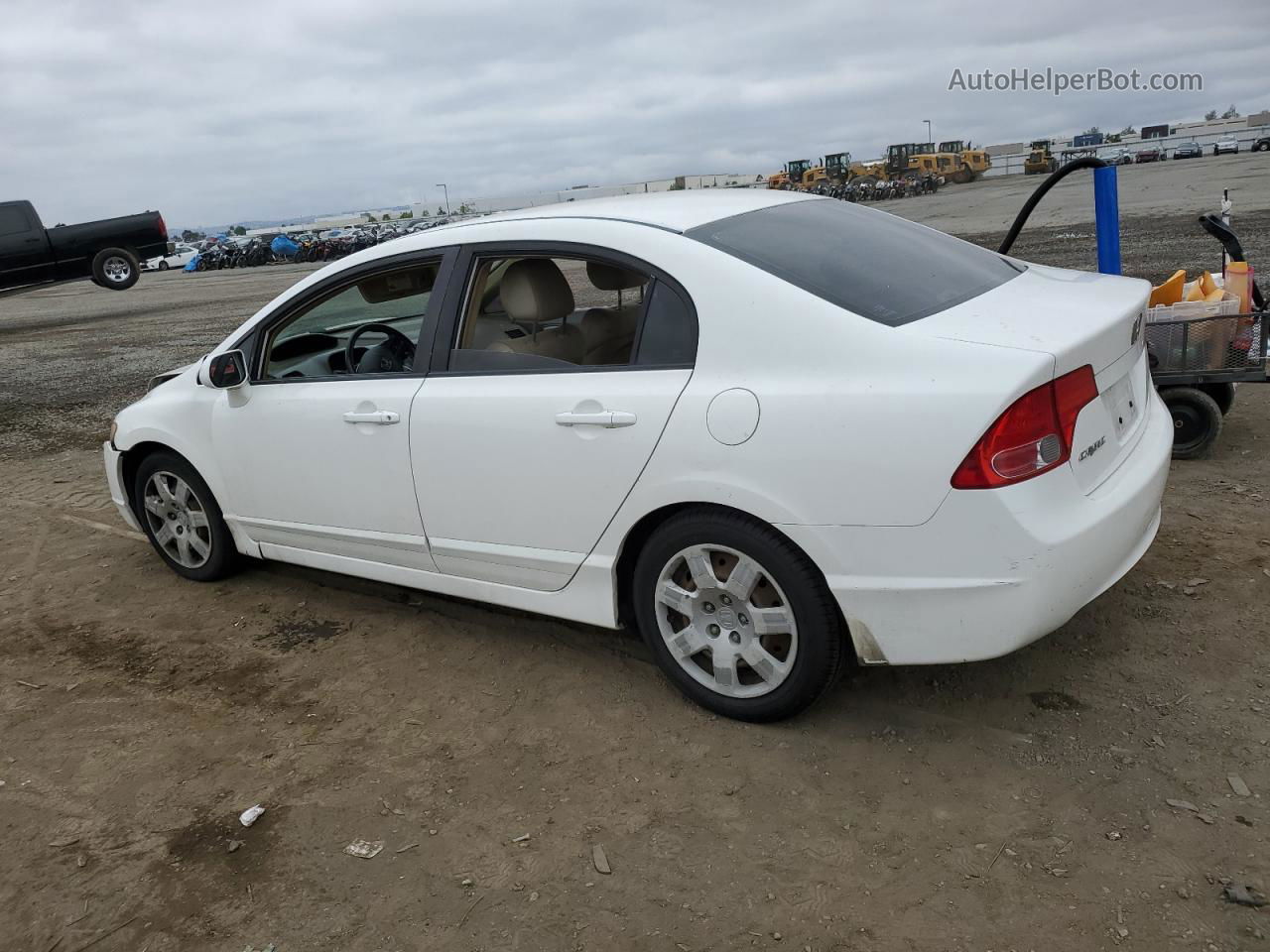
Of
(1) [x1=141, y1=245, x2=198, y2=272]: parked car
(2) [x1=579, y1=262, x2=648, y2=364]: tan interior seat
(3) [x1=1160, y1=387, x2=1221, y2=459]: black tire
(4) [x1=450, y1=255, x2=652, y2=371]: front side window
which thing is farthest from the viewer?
(1) [x1=141, y1=245, x2=198, y2=272]: parked car

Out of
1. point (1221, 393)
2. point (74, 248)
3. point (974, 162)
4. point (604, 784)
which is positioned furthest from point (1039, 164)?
point (604, 784)

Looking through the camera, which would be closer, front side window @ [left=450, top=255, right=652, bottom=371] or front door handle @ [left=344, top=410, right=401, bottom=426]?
front side window @ [left=450, top=255, right=652, bottom=371]

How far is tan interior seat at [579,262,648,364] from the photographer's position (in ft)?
11.0

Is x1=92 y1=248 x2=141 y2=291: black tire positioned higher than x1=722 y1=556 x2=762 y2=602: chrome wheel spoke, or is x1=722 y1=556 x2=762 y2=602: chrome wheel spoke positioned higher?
x1=92 y1=248 x2=141 y2=291: black tire

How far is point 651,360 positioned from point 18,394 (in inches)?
425

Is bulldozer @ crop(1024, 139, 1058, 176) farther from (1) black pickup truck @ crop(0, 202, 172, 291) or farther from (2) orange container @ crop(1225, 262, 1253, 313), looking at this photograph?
(2) orange container @ crop(1225, 262, 1253, 313)

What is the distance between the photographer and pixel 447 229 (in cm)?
393

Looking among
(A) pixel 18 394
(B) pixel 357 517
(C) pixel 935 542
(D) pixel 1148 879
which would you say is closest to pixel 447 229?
(B) pixel 357 517

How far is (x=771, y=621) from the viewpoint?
122 inches

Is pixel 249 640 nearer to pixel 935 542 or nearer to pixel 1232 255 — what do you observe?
pixel 935 542

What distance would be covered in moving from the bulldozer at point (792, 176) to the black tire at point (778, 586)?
6058 centimetres

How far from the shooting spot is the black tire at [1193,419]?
5363 millimetres

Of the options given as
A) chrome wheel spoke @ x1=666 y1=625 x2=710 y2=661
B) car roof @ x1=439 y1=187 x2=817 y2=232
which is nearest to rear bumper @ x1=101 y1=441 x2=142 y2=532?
car roof @ x1=439 y1=187 x2=817 y2=232

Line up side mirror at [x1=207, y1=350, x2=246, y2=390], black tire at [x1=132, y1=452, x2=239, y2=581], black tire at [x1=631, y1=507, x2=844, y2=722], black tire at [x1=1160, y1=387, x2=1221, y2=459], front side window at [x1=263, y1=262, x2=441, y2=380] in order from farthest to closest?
black tire at [x1=1160, y1=387, x2=1221, y2=459]
black tire at [x1=132, y1=452, x2=239, y2=581]
side mirror at [x1=207, y1=350, x2=246, y2=390]
front side window at [x1=263, y1=262, x2=441, y2=380]
black tire at [x1=631, y1=507, x2=844, y2=722]
